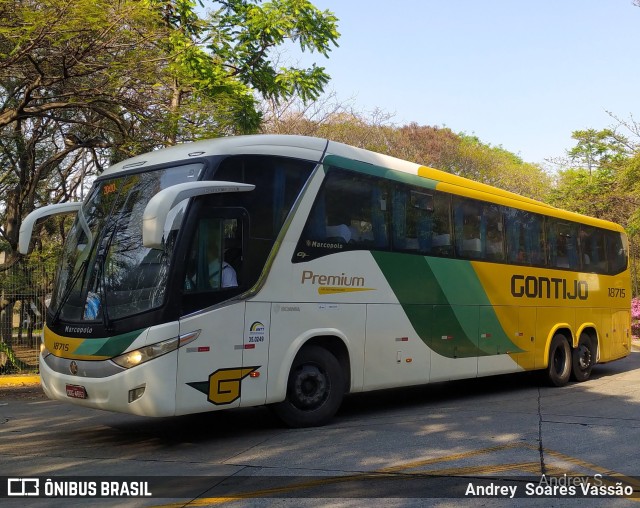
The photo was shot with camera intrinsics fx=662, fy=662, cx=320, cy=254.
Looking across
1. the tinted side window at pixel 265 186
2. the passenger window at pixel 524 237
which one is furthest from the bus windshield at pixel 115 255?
the passenger window at pixel 524 237

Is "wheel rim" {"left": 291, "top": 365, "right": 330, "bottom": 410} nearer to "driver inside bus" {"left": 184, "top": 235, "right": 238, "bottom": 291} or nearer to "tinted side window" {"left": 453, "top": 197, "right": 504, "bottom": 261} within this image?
"driver inside bus" {"left": 184, "top": 235, "right": 238, "bottom": 291}

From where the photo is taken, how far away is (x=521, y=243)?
12391 mm

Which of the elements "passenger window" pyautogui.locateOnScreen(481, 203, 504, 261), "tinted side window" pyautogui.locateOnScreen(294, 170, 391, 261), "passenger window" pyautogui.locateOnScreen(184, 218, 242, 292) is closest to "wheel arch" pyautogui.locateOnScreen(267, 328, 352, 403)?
"tinted side window" pyautogui.locateOnScreen(294, 170, 391, 261)

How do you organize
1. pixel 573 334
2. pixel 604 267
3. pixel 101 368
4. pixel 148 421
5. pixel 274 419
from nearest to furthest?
pixel 101 368, pixel 274 419, pixel 148 421, pixel 573 334, pixel 604 267

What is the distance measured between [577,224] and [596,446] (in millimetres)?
7840

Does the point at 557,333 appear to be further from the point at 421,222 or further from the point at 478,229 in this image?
the point at 421,222

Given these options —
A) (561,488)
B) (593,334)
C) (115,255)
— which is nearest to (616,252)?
(593,334)

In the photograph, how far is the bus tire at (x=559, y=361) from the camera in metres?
13.2

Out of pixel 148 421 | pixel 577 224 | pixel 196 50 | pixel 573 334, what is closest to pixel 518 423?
pixel 148 421

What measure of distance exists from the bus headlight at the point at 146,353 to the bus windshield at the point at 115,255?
1.36 ft

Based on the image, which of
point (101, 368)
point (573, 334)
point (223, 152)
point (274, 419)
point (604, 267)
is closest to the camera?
point (101, 368)

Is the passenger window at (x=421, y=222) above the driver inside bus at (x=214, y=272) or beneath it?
above

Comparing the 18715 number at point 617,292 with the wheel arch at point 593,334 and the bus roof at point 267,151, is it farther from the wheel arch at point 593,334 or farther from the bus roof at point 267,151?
the bus roof at point 267,151

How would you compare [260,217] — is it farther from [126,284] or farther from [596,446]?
[596,446]
